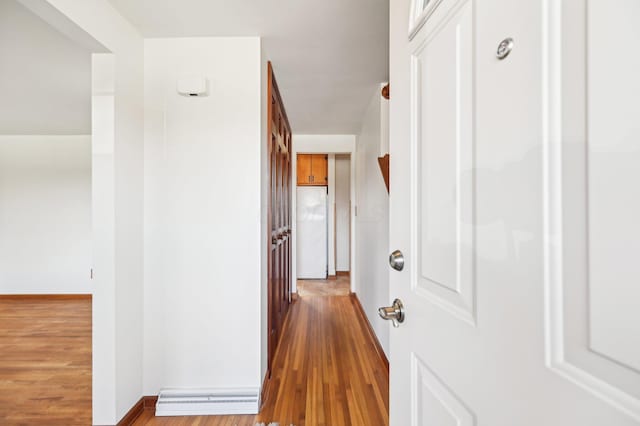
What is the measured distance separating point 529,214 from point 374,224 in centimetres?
267

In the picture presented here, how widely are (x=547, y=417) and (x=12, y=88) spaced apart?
4336 mm

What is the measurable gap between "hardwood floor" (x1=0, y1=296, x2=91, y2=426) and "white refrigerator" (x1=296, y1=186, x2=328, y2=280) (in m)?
3.28

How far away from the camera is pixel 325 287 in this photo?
17.3ft

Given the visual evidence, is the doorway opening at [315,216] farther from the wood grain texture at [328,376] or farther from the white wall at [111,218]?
the white wall at [111,218]

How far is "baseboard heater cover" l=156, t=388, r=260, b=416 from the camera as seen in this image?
1924mm

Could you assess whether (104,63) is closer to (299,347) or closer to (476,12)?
(476,12)

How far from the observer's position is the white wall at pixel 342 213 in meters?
6.46

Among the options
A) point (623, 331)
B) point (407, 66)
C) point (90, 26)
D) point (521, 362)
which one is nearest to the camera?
point (623, 331)

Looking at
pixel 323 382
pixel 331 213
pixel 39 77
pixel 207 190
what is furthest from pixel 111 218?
pixel 331 213

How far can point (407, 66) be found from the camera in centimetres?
86

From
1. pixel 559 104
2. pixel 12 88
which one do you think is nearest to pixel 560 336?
pixel 559 104

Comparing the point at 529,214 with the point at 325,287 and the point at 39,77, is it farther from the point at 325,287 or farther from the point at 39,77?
the point at 325,287

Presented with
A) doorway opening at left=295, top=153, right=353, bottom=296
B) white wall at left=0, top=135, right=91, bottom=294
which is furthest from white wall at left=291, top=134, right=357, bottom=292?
white wall at left=0, top=135, right=91, bottom=294

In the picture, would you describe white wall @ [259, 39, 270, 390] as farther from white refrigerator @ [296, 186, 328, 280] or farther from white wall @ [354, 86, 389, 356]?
white refrigerator @ [296, 186, 328, 280]
